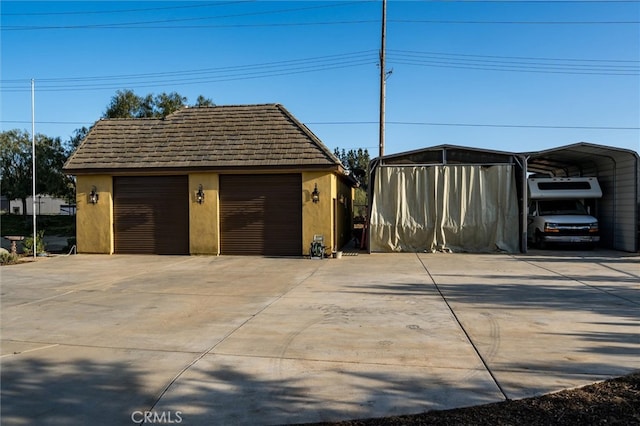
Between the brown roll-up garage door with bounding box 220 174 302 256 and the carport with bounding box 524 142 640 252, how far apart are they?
9.14 m

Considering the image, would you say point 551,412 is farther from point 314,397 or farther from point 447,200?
point 447,200

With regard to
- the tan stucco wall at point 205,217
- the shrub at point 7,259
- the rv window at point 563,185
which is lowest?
the shrub at point 7,259

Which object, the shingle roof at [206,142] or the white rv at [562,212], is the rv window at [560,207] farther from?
the shingle roof at [206,142]

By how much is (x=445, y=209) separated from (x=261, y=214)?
7.07m

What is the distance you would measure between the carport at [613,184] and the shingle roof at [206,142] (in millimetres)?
8850

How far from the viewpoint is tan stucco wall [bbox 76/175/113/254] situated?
18.1 m

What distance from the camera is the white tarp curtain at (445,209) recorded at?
17.7 meters

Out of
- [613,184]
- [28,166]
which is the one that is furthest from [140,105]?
[613,184]

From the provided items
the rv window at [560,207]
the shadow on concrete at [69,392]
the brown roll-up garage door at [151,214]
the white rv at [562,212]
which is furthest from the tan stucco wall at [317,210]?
the shadow on concrete at [69,392]

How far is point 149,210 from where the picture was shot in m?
17.9

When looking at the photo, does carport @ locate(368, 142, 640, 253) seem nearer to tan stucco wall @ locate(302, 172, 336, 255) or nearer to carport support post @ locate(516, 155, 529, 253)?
carport support post @ locate(516, 155, 529, 253)

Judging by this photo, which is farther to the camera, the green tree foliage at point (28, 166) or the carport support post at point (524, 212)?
the green tree foliage at point (28, 166)

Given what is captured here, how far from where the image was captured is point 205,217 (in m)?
17.3

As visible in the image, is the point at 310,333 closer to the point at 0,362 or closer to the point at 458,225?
the point at 0,362
